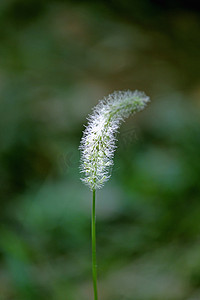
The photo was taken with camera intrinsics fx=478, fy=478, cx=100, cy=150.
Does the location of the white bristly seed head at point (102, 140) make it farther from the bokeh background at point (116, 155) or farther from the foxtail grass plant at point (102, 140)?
the bokeh background at point (116, 155)

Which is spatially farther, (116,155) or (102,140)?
(116,155)

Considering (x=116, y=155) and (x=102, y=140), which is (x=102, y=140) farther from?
(x=116, y=155)

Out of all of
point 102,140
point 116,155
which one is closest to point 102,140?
point 102,140

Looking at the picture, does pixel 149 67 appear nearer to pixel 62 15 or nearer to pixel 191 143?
pixel 62 15

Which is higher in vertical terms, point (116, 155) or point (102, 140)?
point (116, 155)

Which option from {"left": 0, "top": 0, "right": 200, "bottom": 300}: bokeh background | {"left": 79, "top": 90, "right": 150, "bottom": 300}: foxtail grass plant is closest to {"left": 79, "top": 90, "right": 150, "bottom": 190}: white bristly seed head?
{"left": 79, "top": 90, "right": 150, "bottom": 300}: foxtail grass plant

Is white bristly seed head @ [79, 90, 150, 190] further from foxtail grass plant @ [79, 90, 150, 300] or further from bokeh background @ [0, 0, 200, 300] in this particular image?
bokeh background @ [0, 0, 200, 300]

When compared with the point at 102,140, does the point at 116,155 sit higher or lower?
higher

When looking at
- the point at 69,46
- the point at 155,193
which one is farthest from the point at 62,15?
the point at 155,193

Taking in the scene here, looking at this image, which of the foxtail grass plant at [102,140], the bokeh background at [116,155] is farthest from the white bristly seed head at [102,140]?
the bokeh background at [116,155]
